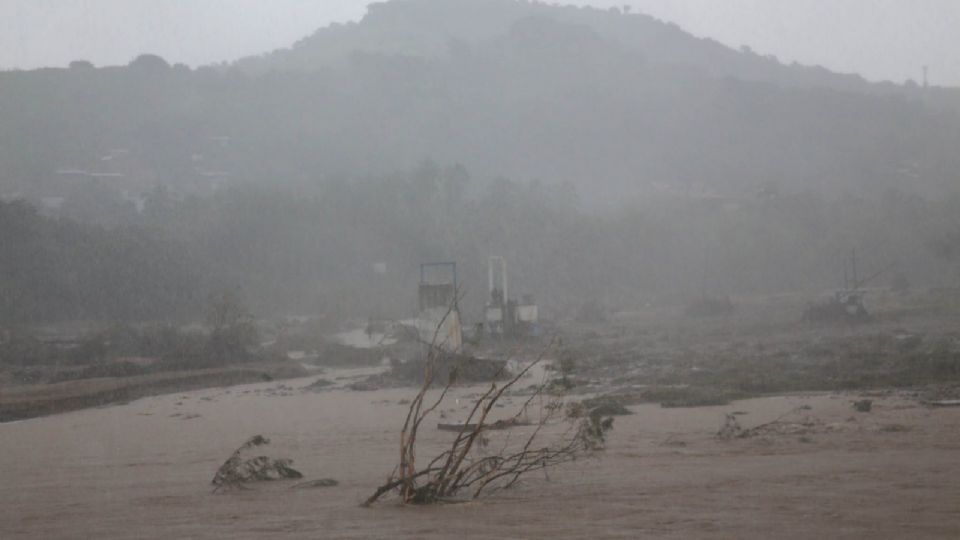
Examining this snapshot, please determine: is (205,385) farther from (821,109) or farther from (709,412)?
(821,109)

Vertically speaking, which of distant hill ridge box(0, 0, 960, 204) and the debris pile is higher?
distant hill ridge box(0, 0, 960, 204)

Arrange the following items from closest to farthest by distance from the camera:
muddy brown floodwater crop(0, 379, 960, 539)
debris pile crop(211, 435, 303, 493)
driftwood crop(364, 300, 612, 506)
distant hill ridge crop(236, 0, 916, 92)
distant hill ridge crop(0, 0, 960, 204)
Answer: muddy brown floodwater crop(0, 379, 960, 539) → driftwood crop(364, 300, 612, 506) → debris pile crop(211, 435, 303, 493) → distant hill ridge crop(0, 0, 960, 204) → distant hill ridge crop(236, 0, 916, 92)

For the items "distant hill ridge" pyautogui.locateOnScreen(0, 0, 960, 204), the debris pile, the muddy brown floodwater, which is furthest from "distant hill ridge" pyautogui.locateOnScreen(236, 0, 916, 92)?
the debris pile

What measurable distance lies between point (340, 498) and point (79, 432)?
356 inches

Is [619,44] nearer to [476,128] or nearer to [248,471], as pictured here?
[476,128]

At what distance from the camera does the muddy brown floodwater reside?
7273mm

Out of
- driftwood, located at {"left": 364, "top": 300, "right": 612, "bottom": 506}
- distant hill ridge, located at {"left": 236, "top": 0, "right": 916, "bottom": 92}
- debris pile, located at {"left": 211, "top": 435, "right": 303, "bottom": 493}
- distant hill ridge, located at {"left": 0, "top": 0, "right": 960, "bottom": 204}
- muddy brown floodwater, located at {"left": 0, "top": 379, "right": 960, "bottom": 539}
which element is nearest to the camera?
muddy brown floodwater, located at {"left": 0, "top": 379, "right": 960, "bottom": 539}

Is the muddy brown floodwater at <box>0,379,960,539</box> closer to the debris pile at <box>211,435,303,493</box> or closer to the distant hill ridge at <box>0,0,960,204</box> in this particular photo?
the debris pile at <box>211,435,303,493</box>

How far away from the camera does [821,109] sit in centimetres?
12062

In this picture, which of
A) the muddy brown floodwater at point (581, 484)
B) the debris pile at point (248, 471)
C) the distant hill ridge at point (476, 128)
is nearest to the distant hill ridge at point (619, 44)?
the distant hill ridge at point (476, 128)

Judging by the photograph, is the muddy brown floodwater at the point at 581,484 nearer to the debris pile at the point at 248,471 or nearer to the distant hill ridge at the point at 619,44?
the debris pile at the point at 248,471

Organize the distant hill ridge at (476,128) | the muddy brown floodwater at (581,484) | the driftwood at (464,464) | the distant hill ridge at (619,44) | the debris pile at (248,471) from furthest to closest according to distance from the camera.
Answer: the distant hill ridge at (619,44)
the distant hill ridge at (476,128)
the debris pile at (248,471)
the driftwood at (464,464)
the muddy brown floodwater at (581,484)

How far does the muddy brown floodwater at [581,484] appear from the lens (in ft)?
23.9

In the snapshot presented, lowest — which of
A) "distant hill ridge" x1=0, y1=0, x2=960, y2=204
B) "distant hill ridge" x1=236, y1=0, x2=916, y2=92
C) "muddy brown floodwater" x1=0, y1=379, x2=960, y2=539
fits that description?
"muddy brown floodwater" x1=0, y1=379, x2=960, y2=539
